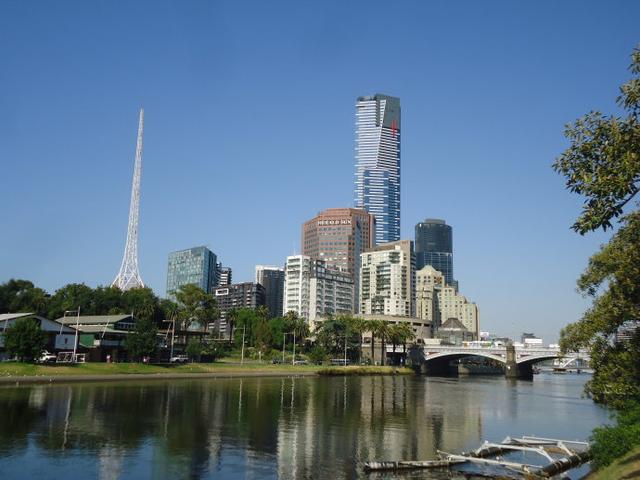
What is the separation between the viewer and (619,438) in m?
36.8

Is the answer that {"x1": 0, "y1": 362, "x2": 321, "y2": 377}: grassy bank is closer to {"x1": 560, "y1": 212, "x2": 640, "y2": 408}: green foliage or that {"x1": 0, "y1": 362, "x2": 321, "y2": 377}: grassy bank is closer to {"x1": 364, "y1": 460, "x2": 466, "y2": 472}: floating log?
{"x1": 364, "y1": 460, "x2": 466, "y2": 472}: floating log

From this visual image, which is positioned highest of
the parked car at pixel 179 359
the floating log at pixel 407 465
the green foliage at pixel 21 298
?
the green foliage at pixel 21 298

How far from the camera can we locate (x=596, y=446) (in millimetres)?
39594

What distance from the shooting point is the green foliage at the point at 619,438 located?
3540cm

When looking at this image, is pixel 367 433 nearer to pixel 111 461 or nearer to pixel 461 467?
pixel 461 467

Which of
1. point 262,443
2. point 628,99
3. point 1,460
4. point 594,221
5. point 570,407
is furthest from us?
point 570,407

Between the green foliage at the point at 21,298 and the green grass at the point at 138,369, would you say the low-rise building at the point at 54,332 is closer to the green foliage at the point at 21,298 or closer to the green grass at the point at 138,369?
the green grass at the point at 138,369

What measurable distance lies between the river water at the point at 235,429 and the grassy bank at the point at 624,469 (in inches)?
458

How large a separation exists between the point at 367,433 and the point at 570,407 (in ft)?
196

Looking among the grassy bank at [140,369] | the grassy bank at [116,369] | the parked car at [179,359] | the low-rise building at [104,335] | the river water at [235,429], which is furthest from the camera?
the parked car at [179,359]

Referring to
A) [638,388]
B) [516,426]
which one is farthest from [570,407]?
[638,388]

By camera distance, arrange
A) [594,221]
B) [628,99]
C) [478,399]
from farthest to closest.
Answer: [478,399] < [628,99] < [594,221]

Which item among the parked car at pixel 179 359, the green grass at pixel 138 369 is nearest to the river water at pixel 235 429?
the green grass at pixel 138 369

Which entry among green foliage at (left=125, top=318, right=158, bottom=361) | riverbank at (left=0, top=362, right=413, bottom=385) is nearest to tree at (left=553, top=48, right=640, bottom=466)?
riverbank at (left=0, top=362, right=413, bottom=385)
